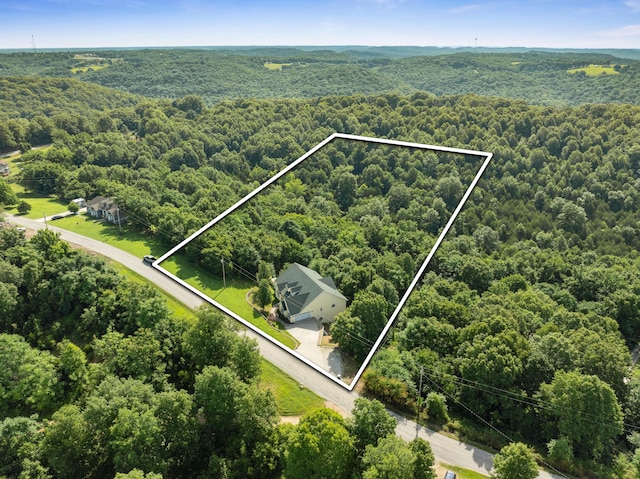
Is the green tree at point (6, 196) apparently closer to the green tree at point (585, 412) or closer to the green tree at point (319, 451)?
the green tree at point (319, 451)

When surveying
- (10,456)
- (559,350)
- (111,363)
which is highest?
(559,350)

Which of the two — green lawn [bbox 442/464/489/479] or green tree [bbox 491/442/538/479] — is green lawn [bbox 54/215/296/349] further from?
green lawn [bbox 442/464/489/479]

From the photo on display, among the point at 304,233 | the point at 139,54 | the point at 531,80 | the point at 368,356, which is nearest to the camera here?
the point at 368,356

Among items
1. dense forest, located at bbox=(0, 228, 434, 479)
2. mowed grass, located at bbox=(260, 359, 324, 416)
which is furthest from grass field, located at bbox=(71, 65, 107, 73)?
mowed grass, located at bbox=(260, 359, 324, 416)

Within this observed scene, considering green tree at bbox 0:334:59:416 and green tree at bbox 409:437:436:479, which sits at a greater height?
green tree at bbox 409:437:436:479

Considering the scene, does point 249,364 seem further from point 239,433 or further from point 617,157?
point 617,157

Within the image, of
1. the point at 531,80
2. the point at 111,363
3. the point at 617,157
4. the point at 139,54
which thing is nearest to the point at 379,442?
the point at 111,363
